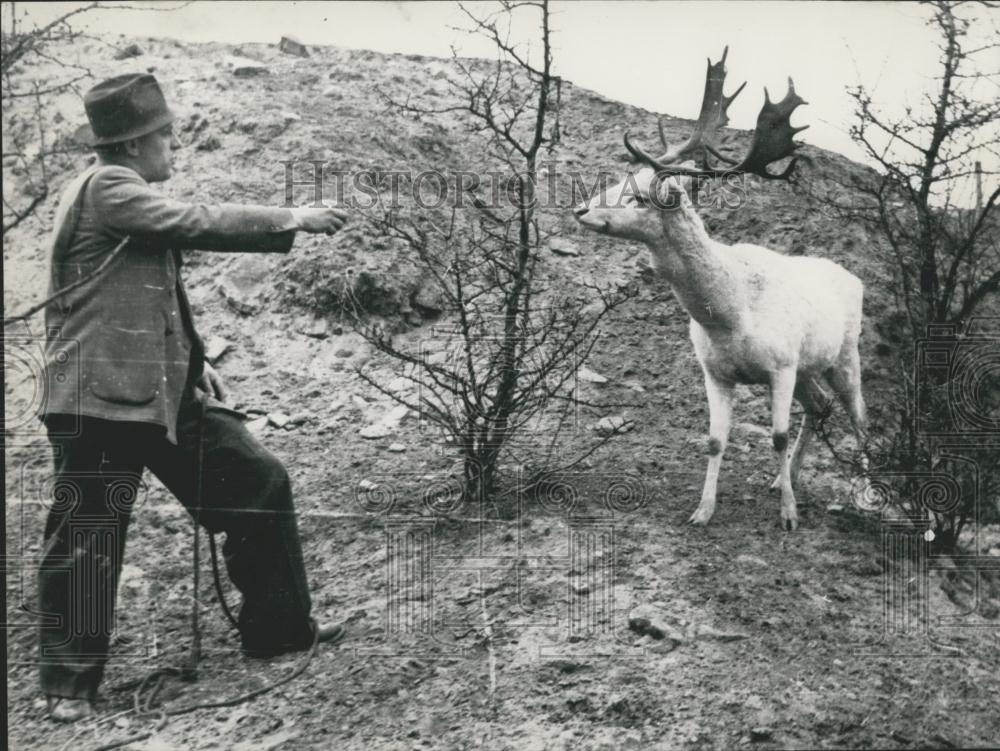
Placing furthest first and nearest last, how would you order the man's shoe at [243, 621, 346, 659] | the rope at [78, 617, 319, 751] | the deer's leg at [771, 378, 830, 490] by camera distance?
the deer's leg at [771, 378, 830, 490]
the man's shoe at [243, 621, 346, 659]
the rope at [78, 617, 319, 751]

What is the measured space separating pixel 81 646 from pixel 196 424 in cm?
73

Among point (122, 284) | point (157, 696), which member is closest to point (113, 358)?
point (122, 284)

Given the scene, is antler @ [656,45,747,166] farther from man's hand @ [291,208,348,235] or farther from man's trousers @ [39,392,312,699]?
man's trousers @ [39,392,312,699]

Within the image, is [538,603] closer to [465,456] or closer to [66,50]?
[465,456]

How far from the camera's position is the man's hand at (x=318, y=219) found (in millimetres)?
3193

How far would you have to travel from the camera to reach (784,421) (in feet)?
15.1

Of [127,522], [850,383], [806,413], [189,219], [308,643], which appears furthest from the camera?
[850,383]

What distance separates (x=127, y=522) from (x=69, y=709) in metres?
0.57

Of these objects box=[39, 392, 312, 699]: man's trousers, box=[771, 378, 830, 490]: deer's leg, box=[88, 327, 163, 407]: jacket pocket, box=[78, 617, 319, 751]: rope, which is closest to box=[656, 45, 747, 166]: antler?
box=[771, 378, 830, 490]: deer's leg

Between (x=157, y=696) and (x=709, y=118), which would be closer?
(x=157, y=696)

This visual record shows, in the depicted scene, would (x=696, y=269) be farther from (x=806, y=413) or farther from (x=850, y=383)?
(x=850, y=383)

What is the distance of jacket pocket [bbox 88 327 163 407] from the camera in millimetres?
3127

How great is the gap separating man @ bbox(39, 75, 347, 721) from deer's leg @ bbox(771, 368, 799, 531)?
84.3 inches

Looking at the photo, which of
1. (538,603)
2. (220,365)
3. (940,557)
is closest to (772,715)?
(538,603)
